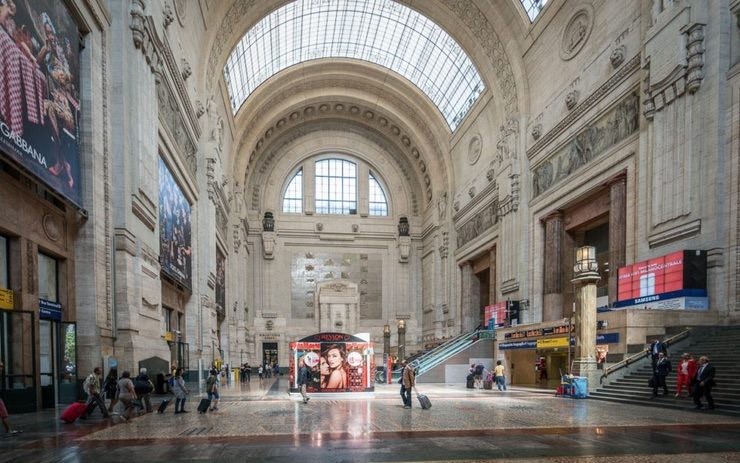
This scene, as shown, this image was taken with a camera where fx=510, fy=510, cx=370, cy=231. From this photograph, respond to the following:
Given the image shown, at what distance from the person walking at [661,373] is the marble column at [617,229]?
7.49 m

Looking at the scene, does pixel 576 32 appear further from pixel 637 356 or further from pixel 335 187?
pixel 335 187

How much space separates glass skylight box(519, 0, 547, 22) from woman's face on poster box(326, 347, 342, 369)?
20861 mm

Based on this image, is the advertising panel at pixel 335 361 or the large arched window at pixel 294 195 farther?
the large arched window at pixel 294 195

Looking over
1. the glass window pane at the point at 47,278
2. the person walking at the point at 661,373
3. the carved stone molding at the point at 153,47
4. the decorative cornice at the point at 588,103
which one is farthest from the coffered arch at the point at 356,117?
the person walking at the point at 661,373

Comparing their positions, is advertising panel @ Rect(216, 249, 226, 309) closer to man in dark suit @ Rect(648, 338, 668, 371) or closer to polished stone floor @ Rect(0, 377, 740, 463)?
polished stone floor @ Rect(0, 377, 740, 463)

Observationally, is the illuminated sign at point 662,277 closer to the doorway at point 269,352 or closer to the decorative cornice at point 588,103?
the decorative cornice at point 588,103

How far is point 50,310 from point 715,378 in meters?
16.4

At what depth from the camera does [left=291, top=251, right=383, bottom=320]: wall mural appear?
46281 millimetres

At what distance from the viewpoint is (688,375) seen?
1273 centimetres

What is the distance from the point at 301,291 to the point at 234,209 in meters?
10.9

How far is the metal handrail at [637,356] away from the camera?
15523 millimetres

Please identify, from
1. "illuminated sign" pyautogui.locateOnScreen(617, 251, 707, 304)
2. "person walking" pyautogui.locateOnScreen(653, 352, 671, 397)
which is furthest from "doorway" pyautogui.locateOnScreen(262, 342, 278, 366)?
"person walking" pyautogui.locateOnScreen(653, 352, 671, 397)

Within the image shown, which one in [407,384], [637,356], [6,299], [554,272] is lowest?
[407,384]

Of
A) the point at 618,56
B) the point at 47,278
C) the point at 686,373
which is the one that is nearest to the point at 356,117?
the point at 618,56
